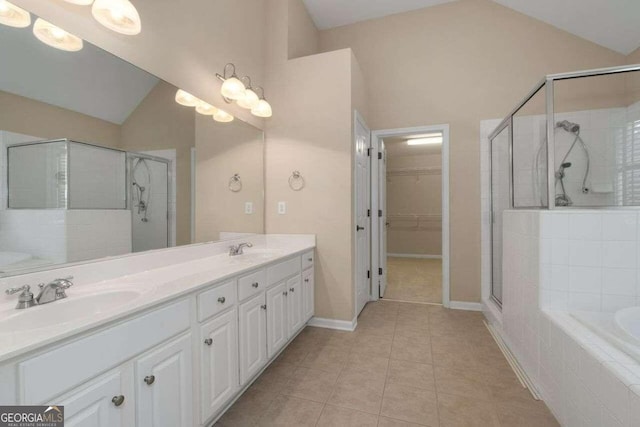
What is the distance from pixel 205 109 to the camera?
210 centimetres

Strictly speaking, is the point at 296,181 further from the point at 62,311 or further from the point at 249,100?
the point at 62,311

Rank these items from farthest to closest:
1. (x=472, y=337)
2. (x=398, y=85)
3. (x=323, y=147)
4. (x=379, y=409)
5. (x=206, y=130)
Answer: (x=398, y=85), (x=323, y=147), (x=472, y=337), (x=206, y=130), (x=379, y=409)

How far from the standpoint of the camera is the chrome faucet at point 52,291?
3.44 ft

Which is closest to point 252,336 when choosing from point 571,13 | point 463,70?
point 463,70

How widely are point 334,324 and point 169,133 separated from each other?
2.13 m

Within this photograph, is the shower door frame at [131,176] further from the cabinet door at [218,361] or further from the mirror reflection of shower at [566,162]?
the mirror reflection of shower at [566,162]

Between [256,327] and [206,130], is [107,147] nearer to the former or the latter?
[206,130]

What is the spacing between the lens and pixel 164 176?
5.83 ft

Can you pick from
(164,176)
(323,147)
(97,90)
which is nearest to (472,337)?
(323,147)

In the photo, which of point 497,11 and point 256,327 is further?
point 497,11

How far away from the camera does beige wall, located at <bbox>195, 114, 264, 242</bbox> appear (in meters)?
2.08

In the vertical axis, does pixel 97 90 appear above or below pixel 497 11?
below

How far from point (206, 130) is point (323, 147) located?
1.06 meters

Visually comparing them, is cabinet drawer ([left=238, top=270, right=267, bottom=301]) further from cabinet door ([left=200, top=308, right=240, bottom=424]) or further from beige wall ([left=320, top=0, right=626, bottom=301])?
beige wall ([left=320, top=0, right=626, bottom=301])
